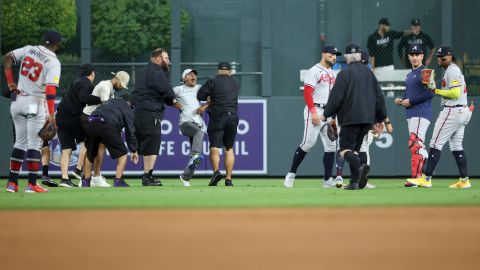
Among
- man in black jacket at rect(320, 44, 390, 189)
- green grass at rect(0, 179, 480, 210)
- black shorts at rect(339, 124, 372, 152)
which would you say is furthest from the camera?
black shorts at rect(339, 124, 372, 152)

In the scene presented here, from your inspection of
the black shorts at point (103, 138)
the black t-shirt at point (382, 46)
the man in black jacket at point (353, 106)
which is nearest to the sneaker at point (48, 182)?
the black shorts at point (103, 138)

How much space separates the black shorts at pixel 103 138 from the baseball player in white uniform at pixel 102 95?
0.17 m

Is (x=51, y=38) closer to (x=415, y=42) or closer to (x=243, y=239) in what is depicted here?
(x=243, y=239)

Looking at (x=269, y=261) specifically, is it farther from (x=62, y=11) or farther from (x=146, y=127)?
(x=62, y=11)

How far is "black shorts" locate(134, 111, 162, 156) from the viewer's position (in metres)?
16.0

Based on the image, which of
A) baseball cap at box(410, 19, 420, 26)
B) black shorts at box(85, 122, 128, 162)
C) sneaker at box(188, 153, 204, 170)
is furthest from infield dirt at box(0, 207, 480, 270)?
baseball cap at box(410, 19, 420, 26)

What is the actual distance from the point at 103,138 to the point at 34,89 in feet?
8.48

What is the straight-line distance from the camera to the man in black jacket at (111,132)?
15.6 meters

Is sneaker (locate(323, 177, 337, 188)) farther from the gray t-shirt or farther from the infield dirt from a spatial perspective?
the infield dirt

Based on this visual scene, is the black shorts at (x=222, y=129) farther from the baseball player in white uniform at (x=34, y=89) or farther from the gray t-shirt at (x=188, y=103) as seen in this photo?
the baseball player in white uniform at (x=34, y=89)

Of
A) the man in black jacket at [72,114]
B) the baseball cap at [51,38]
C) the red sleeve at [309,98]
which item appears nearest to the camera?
the baseball cap at [51,38]

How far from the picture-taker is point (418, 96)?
50.6ft

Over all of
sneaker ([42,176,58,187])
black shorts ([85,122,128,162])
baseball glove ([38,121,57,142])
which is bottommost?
sneaker ([42,176,58,187])

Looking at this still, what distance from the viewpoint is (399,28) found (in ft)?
65.7
